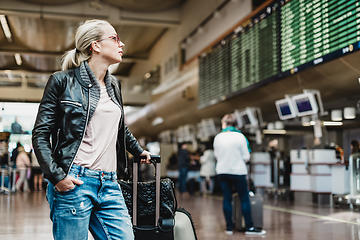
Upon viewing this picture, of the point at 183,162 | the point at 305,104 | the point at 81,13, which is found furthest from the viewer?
the point at 183,162

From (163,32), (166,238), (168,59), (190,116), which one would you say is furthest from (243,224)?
(163,32)

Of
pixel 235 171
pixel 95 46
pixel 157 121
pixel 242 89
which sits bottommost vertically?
pixel 235 171

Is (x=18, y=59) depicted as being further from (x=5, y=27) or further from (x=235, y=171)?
(x=235, y=171)

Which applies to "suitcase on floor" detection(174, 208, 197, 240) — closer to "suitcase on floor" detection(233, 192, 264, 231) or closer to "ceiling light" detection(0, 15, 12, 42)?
"suitcase on floor" detection(233, 192, 264, 231)

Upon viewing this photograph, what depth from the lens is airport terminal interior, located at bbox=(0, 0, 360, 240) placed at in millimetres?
6430

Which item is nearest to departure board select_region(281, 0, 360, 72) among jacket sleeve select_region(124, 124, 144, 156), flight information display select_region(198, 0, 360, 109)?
flight information display select_region(198, 0, 360, 109)

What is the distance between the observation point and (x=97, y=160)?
1927 millimetres

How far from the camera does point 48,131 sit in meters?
1.88

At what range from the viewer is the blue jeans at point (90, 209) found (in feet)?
6.03

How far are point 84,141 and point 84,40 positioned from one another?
0.50 metres

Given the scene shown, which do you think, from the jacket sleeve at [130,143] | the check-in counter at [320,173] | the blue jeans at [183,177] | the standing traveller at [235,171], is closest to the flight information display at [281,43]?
the standing traveller at [235,171]

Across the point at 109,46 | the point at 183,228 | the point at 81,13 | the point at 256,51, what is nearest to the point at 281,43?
the point at 256,51

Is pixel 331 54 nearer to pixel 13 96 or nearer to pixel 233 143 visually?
pixel 233 143

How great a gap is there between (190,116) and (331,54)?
26.9 feet
